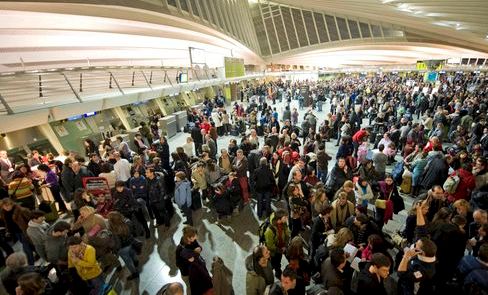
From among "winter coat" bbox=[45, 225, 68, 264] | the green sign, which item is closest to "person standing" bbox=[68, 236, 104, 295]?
"winter coat" bbox=[45, 225, 68, 264]

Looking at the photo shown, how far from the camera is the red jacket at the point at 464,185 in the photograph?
203 inches

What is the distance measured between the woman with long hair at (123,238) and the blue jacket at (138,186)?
1.34 meters

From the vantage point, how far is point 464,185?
520cm

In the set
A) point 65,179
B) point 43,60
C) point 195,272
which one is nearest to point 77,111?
point 65,179

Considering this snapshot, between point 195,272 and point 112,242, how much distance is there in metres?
1.38

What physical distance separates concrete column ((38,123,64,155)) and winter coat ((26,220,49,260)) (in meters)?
5.32

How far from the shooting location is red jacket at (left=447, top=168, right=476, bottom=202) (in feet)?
17.0

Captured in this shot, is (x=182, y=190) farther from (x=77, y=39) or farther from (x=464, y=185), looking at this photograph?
(x=77, y=39)

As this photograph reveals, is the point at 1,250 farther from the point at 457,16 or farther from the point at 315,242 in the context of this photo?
the point at 457,16

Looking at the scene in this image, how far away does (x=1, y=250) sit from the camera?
488 cm

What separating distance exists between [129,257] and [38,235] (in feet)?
4.28

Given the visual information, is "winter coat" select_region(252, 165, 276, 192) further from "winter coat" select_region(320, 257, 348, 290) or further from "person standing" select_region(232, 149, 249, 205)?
"winter coat" select_region(320, 257, 348, 290)

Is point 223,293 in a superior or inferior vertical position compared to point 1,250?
inferior

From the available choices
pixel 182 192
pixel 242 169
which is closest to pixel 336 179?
pixel 242 169
